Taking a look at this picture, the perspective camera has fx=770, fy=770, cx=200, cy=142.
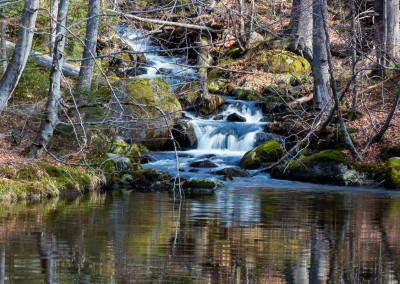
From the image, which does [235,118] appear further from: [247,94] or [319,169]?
[319,169]

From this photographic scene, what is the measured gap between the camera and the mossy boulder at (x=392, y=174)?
21031 millimetres

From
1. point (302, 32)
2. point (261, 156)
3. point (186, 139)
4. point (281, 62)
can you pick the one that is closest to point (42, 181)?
point (261, 156)

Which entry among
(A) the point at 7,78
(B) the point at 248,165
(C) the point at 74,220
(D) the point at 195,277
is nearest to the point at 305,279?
(D) the point at 195,277

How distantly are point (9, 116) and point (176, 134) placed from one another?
7.51 m

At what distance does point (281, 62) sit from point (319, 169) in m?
10.3

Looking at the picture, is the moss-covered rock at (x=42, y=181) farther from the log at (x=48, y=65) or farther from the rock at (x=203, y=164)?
the log at (x=48, y=65)

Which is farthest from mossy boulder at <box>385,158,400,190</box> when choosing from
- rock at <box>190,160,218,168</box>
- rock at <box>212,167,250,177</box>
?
rock at <box>190,160,218,168</box>

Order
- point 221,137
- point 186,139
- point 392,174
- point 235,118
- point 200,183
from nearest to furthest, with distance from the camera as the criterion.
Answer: point 200,183, point 392,174, point 186,139, point 221,137, point 235,118

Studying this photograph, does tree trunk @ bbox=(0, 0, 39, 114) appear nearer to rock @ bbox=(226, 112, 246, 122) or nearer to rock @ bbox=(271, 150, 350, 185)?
rock @ bbox=(271, 150, 350, 185)

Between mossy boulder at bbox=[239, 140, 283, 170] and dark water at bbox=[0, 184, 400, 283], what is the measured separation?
22.4 feet

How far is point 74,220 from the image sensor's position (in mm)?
12289

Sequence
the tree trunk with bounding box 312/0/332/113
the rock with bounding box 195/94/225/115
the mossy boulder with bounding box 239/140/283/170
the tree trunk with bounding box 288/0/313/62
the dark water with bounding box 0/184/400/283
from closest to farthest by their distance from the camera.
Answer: the dark water with bounding box 0/184/400/283 < the mossy boulder with bounding box 239/140/283/170 < the tree trunk with bounding box 312/0/332/113 < the rock with bounding box 195/94/225/115 < the tree trunk with bounding box 288/0/313/62

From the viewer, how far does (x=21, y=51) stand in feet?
30.9

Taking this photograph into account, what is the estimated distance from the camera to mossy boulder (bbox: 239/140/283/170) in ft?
78.6
